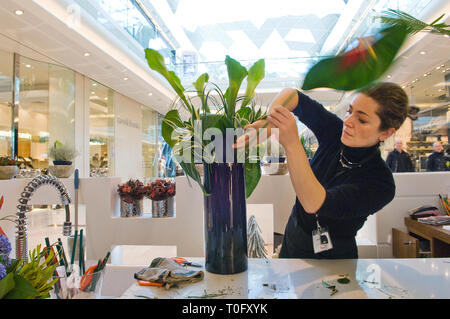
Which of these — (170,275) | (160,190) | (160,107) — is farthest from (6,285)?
(160,107)

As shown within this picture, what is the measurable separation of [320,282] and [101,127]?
25.4ft

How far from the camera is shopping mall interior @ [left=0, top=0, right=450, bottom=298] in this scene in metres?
0.74

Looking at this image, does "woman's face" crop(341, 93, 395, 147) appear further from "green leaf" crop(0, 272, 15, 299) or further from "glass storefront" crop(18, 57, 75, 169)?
"glass storefront" crop(18, 57, 75, 169)

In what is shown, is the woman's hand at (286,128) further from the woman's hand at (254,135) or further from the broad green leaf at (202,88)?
the broad green leaf at (202,88)

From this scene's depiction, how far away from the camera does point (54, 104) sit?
6238mm

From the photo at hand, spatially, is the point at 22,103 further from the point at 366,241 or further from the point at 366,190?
the point at 366,190

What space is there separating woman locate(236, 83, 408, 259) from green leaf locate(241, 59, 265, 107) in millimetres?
68

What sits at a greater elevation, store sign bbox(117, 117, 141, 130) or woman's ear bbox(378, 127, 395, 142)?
store sign bbox(117, 117, 141, 130)

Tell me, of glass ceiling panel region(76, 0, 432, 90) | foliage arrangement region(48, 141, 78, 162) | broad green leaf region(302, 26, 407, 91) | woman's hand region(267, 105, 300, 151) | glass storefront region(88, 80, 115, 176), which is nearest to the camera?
broad green leaf region(302, 26, 407, 91)

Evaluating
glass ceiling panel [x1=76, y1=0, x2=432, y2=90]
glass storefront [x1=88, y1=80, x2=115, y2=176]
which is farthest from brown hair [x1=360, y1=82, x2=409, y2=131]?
glass storefront [x1=88, y1=80, x2=115, y2=176]

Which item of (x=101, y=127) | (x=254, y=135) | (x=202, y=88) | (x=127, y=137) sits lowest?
(x=254, y=135)

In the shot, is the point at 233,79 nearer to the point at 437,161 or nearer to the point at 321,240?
the point at 321,240

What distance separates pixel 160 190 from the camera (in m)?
2.34

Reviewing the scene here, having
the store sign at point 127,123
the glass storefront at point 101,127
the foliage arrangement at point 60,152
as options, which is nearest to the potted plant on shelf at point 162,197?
the foliage arrangement at point 60,152
